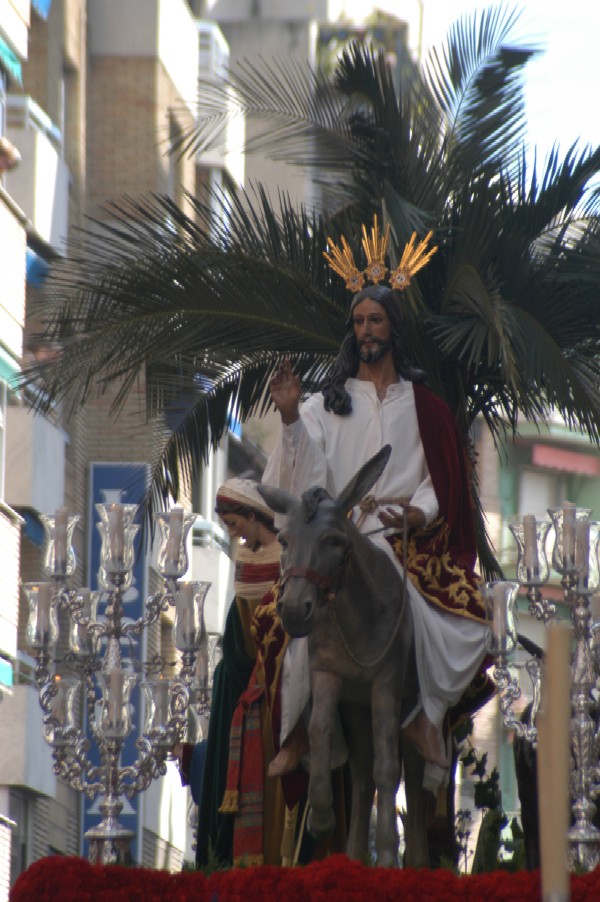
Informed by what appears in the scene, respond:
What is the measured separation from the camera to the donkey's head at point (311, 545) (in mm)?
9258

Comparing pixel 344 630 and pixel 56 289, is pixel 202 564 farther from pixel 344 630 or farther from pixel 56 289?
pixel 344 630

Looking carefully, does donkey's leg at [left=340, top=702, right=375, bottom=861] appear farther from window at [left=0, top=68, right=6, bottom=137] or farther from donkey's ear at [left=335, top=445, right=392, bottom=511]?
window at [left=0, top=68, right=6, bottom=137]

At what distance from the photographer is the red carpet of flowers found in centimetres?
887

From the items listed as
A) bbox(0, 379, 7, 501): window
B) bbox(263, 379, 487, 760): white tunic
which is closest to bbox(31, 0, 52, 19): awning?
bbox(0, 379, 7, 501): window

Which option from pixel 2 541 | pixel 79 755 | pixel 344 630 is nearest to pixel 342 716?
pixel 344 630

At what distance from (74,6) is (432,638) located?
64.9 ft

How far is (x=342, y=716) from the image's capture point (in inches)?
400

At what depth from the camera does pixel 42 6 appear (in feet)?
87.7

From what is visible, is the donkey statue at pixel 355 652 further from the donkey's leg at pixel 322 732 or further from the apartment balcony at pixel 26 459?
the apartment balcony at pixel 26 459

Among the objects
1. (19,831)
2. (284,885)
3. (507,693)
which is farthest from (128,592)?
(284,885)

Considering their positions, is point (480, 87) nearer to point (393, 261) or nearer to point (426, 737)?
point (393, 261)

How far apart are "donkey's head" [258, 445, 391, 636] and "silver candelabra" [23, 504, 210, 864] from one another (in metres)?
2.57

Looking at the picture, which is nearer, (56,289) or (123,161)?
(56,289)

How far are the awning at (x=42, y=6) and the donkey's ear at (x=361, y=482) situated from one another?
17481 millimetres
